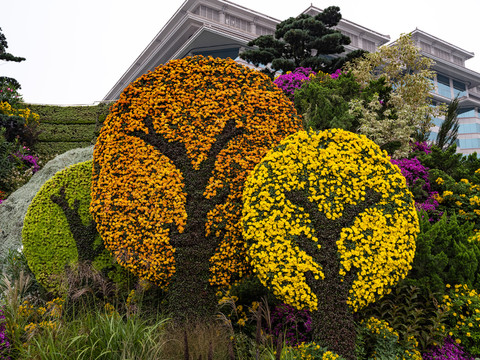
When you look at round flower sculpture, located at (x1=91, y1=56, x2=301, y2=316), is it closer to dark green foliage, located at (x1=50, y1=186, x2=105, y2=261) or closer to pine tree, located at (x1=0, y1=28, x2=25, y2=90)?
dark green foliage, located at (x1=50, y1=186, x2=105, y2=261)

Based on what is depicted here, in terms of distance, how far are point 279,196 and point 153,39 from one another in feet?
123

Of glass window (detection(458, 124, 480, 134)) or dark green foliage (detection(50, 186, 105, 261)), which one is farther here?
glass window (detection(458, 124, 480, 134))

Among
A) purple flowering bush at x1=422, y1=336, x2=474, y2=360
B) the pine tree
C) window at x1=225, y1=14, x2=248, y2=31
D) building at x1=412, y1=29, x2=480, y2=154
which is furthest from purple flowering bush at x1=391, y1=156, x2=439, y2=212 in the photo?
building at x1=412, y1=29, x2=480, y2=154

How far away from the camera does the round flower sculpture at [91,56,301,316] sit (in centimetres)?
520

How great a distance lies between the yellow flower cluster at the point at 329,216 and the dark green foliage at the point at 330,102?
123 inches

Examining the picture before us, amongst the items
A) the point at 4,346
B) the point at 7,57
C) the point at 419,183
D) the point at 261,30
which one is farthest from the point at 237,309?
the point at 261,30

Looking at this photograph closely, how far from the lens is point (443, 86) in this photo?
46.6 meters

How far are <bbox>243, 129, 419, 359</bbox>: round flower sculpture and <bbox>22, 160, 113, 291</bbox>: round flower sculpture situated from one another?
3.33m

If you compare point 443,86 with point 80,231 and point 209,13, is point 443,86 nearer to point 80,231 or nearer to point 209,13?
point 209,13

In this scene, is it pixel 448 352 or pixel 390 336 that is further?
pixel 448 352

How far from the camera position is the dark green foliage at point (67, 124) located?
703 inches

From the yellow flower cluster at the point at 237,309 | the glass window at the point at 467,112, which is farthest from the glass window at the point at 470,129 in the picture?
the yellow flower cluster at the point at 237,309

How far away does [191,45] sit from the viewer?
33.5m

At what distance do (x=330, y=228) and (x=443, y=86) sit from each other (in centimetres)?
5080
